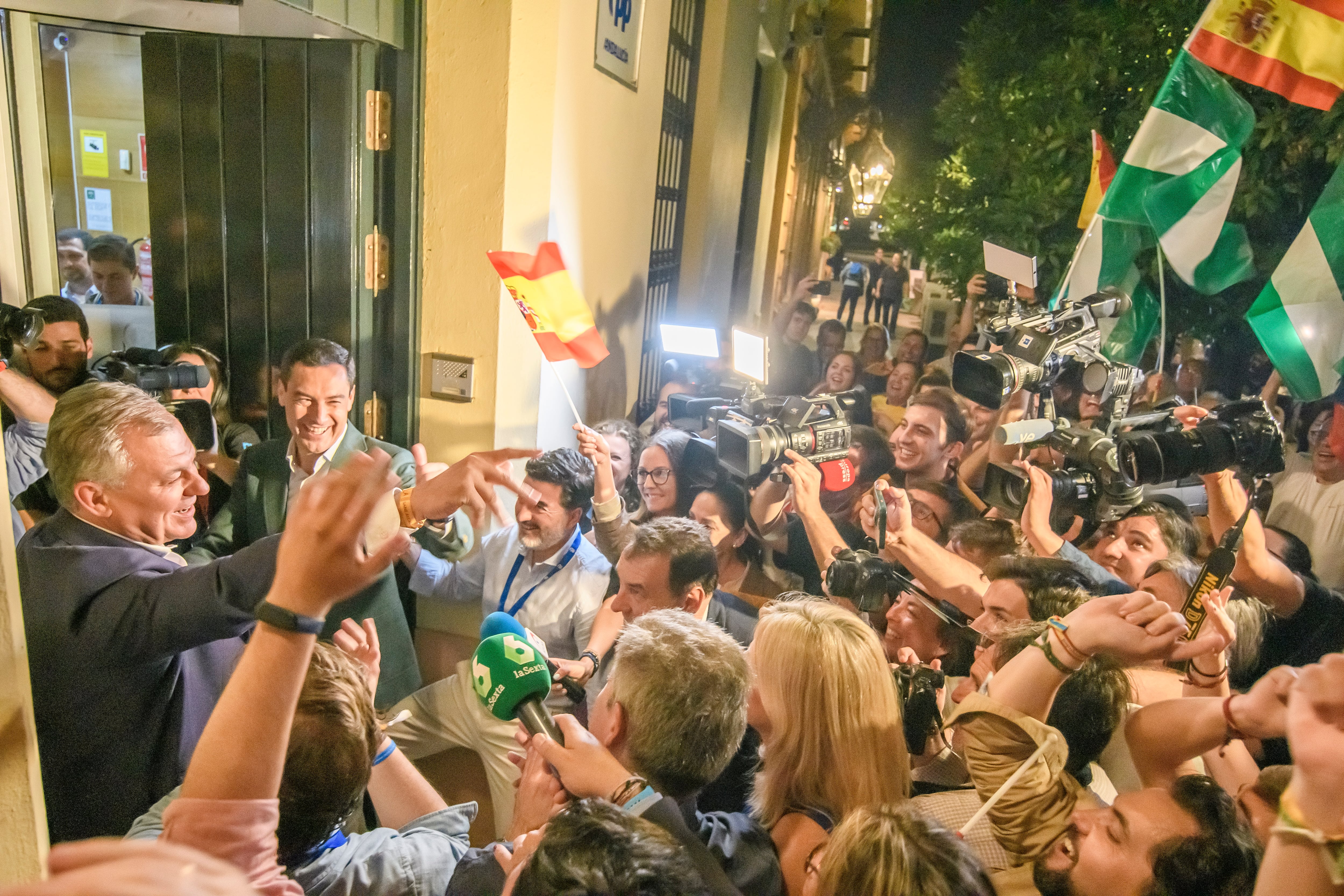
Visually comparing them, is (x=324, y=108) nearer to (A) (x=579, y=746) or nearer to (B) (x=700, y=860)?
(A) (x=579, y=746)

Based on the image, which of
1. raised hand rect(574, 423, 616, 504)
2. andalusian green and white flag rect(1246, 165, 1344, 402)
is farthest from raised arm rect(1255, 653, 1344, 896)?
andalusian green and white flag rect(1246, 165, 1344, 402)

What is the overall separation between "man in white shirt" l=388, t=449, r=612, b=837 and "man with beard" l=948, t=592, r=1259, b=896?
1224mm

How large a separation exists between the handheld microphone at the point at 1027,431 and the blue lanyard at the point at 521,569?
51.5 inches

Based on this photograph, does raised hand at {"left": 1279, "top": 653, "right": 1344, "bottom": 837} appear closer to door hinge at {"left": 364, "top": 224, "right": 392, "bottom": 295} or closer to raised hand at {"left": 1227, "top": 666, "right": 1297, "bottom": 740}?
raised hand at {"left": 1227, "top": 666, "right": 1297, "bottom": 740}

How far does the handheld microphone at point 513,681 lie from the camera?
1531 millimetres

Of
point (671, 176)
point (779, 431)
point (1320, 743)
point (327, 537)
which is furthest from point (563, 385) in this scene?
point (671, 176)

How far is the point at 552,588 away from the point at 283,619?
178 cm

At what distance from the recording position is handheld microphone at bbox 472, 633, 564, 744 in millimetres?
1531

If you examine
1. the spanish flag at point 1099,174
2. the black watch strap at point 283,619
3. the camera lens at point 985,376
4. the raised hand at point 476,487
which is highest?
the spanish flag at point 1099,174

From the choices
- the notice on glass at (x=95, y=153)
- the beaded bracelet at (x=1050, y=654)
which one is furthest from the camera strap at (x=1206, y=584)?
the notice on glass at (x=95, y=153)

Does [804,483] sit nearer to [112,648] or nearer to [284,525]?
[284,525]

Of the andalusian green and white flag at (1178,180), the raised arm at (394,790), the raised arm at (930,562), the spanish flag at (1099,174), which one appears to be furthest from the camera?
the spanish flag at (1099,174)

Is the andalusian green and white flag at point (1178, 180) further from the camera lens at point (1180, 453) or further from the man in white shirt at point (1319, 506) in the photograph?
the camera lens at point (1180, 453)

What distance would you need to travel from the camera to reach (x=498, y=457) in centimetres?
163
